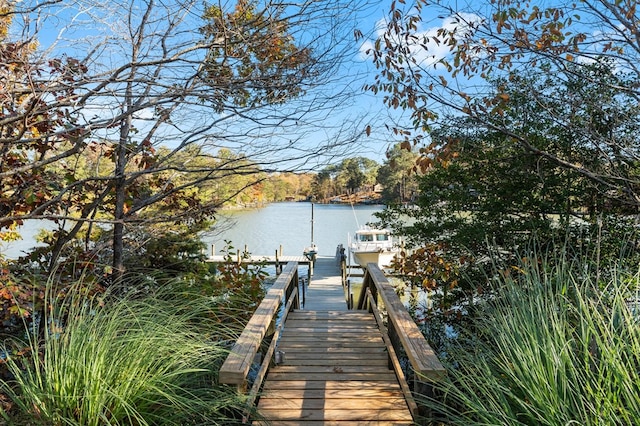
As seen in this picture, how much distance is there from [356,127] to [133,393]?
110 inches

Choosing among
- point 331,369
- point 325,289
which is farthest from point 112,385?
point 325,289

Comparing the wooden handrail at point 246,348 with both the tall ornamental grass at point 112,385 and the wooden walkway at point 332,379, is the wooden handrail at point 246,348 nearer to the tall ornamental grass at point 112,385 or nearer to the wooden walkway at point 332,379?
the tall ornamental grass at point 112,385

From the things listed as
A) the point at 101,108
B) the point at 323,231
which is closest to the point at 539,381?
the point at 101,108

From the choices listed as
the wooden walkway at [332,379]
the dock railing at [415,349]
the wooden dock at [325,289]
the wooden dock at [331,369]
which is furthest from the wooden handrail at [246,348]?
the wooden dock at [325,289]

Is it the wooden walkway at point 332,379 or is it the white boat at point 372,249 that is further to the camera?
the white boat at point 372,249

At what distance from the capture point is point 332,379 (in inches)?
140

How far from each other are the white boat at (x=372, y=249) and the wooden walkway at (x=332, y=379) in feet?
47.3

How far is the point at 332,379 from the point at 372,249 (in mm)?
16934

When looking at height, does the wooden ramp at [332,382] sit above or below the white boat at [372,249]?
above

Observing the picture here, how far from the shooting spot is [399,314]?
3.34 metres

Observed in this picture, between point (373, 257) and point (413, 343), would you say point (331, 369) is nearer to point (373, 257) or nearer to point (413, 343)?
point (413, 343)

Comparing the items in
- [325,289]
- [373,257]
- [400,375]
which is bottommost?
[325,289]

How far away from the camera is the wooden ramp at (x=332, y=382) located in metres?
2.91

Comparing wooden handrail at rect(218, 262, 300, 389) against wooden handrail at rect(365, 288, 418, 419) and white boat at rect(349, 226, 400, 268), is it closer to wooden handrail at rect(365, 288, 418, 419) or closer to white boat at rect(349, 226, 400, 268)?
wooden handrail at rect(365, 288, 418, 419)
